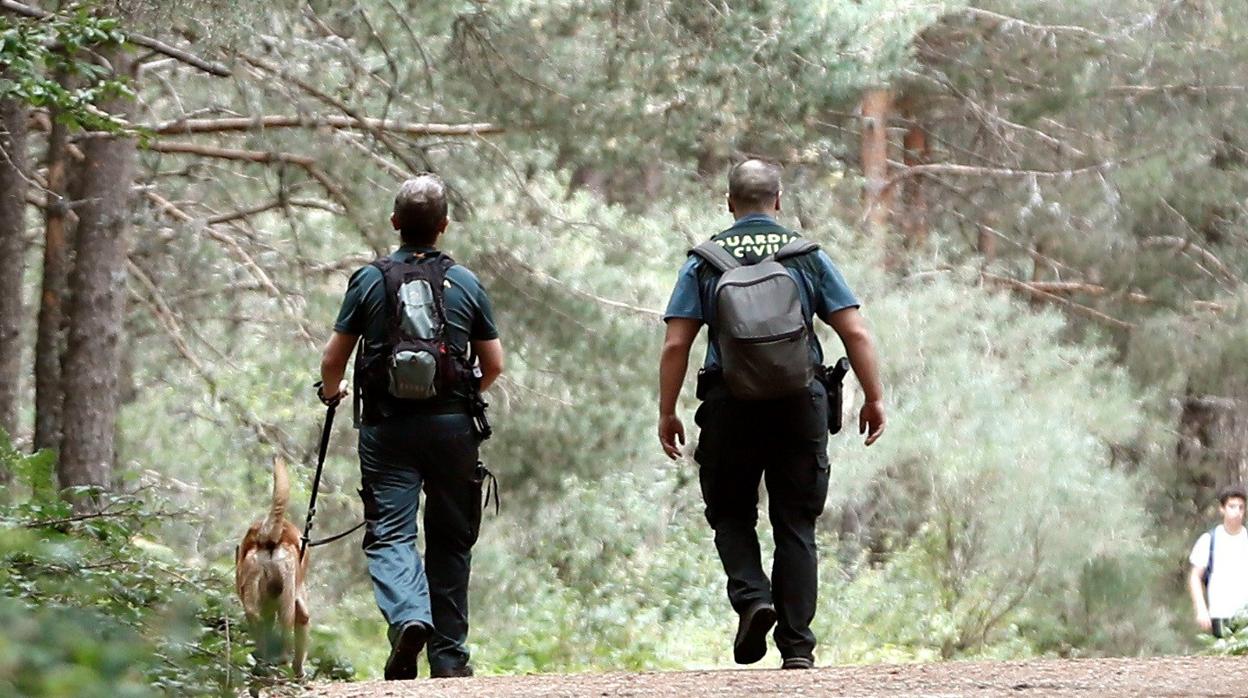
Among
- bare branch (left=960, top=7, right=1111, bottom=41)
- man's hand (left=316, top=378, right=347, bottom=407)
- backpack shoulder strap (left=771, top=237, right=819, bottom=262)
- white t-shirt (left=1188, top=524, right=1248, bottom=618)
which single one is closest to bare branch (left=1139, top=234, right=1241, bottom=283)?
bare branch (left=960, top=7, right=1111, bottom=41)

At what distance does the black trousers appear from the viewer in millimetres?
6488

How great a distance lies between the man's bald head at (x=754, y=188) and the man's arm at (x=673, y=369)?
445 millimetres

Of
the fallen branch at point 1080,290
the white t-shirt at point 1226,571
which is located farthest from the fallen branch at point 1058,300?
the white t-shirt at point 1226,571

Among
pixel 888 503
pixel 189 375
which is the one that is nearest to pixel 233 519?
pixel 189 375

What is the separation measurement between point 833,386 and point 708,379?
0.43 m

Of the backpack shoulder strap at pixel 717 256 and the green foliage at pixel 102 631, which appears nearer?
the green foliage at pixel 102 631

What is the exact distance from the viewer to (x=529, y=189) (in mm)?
17219

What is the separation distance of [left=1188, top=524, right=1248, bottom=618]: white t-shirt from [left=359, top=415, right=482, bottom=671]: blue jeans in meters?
5.32

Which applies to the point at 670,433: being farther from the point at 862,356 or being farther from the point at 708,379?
the point at 862,356

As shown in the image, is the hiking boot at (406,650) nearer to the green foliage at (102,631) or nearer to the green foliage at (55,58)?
the green foliage at (102,631)

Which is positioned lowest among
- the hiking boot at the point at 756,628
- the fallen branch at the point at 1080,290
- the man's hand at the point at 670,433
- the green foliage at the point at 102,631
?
the hiking boot at the point at 756,628

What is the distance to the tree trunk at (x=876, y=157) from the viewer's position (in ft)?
75.5

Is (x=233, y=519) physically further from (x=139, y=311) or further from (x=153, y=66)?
(x=153, y=66)

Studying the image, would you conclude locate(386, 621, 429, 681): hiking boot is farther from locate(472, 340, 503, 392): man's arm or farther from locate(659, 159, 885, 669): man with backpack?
locate(659, 159, 885, 669): man with backpack
